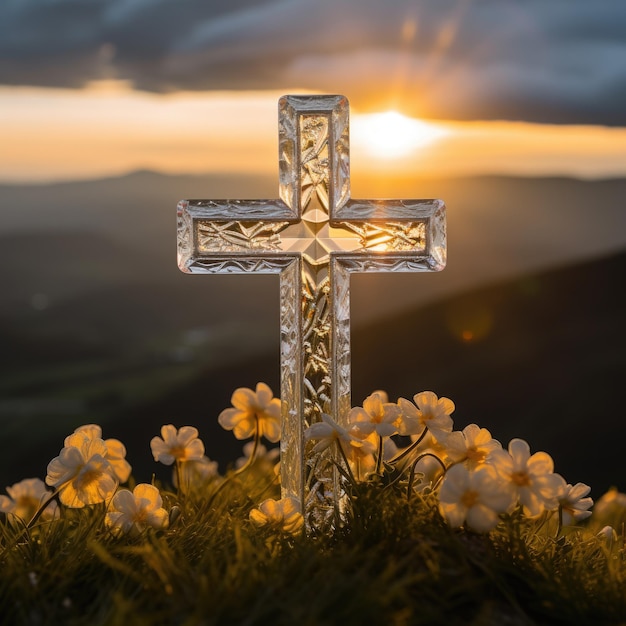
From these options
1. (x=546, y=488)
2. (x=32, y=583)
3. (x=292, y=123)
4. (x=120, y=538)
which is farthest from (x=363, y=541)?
(x=292, y=123)

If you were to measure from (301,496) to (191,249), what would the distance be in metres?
0.77

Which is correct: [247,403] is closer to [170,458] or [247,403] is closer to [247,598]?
[170,458]

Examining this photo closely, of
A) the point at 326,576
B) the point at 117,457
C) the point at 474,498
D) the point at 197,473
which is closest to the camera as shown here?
the point at 326,576

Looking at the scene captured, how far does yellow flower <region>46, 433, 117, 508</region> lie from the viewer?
1.85 meters

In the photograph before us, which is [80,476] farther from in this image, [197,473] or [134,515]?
[197,473]

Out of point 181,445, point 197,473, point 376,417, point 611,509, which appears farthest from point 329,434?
point 611,509

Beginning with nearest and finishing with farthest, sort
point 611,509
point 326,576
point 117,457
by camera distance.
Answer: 1. point 326,576
2. point 117,457
3. point 611,509

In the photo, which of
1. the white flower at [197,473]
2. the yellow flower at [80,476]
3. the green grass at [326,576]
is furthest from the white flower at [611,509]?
the yellow flower at [80,476]

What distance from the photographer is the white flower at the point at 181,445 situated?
224 cm

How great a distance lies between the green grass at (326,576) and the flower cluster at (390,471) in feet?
0.20

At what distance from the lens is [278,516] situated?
1978 millimetres

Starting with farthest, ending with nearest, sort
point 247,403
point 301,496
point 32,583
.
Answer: point 247,403 < point 301,496 < point 32,583

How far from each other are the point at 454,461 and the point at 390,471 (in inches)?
7.1

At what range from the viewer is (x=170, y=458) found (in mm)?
2221
